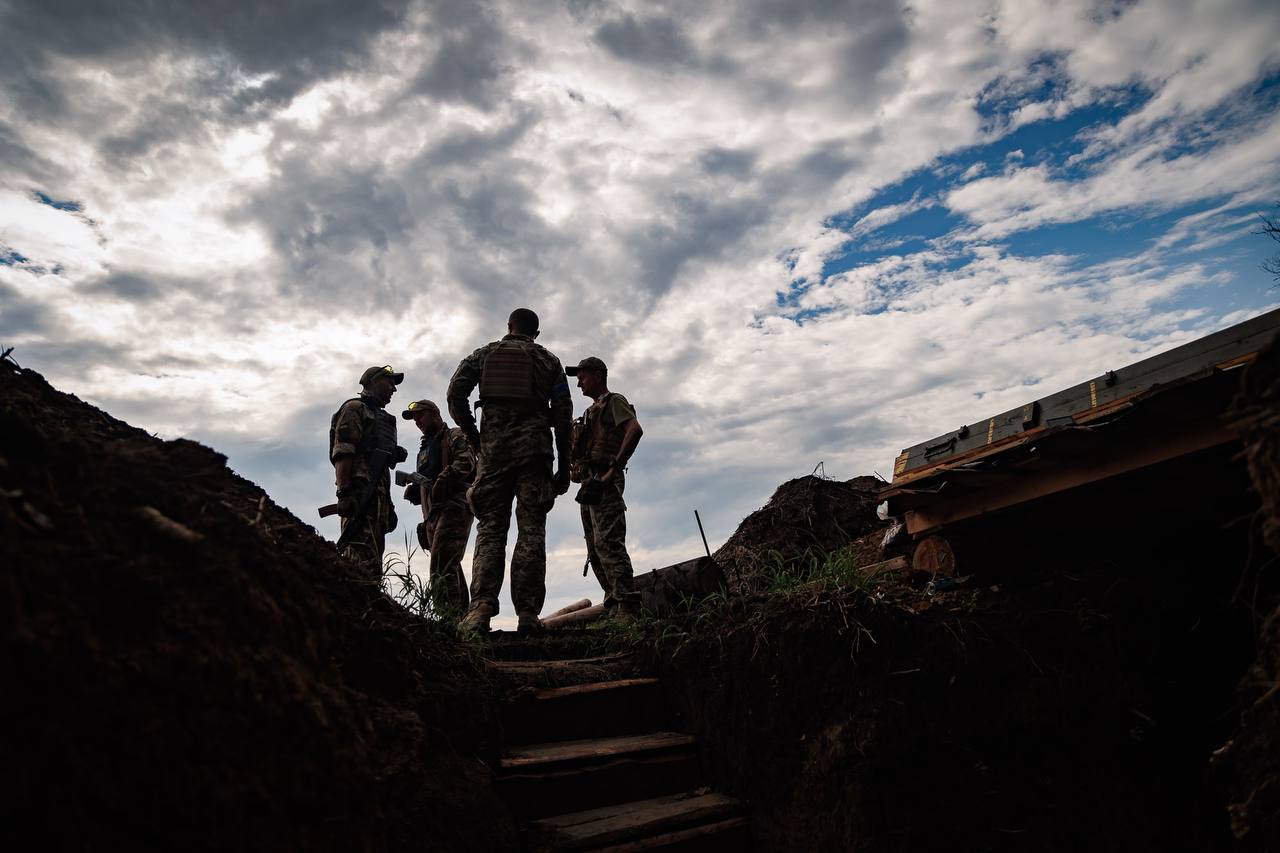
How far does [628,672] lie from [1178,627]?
2896 mm

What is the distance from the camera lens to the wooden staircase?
3.12 metres

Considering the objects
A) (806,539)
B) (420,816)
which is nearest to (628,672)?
(420,816)

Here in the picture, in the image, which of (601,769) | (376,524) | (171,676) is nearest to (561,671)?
(601,769)

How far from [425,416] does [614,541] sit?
3.07 meters

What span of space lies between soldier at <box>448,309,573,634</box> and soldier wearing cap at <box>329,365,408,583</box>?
1631mm

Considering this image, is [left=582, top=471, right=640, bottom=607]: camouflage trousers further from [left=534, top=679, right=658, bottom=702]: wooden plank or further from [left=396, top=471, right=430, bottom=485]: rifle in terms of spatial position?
[left=396, top=471, right=430, bottom=485]: rifle

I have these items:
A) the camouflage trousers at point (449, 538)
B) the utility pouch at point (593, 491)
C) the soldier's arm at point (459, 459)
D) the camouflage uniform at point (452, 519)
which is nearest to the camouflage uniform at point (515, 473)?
the utility pouch at point (593, 491)

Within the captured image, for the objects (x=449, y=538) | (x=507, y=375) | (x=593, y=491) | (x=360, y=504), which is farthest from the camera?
(x=449, y=538)

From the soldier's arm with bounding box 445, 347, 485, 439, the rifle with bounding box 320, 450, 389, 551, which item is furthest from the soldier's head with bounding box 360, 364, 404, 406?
the soldier's arm with bounding box 445, 347, 485, 439

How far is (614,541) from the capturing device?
19.4ft

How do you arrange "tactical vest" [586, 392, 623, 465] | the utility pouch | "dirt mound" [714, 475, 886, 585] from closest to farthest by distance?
the utility pouch
"tactical vest" [586, 392, 623, 465]
"dirt mound" [714, 475, 886, 585]

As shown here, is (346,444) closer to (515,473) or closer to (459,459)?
(459,459)

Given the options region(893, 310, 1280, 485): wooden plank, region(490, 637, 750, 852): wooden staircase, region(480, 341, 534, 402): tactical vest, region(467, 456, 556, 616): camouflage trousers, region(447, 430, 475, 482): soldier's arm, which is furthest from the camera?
region(447, 430, 475, 482): soldier's arm

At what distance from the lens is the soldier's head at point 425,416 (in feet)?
25.8
